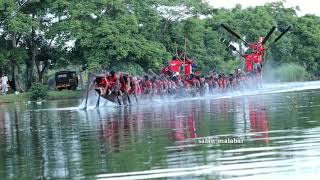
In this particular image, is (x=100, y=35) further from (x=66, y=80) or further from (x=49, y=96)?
(x=66, y=80)

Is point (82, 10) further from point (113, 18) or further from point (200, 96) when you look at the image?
point (200, 96)

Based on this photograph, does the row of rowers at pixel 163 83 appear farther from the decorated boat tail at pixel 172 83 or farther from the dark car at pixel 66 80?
the dark car at pixel 66 80

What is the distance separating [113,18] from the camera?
55469 millimetres

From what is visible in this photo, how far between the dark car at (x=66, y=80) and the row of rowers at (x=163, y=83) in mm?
14332

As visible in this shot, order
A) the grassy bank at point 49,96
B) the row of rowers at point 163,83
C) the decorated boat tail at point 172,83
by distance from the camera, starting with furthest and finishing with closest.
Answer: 1. the grassy bank at point 49,96
2. the decorated boat tail at point 172,83
3. the row of rowers at point 163,83

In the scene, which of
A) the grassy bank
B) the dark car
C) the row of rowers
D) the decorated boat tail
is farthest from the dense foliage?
the row of rowers

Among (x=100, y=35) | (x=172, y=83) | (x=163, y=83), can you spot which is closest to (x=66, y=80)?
(x=100, y=35)

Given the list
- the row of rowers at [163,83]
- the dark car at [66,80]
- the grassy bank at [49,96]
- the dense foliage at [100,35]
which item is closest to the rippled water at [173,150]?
the row of rowers at [163,83]

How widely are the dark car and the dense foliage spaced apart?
1178mm

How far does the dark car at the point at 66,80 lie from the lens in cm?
5994

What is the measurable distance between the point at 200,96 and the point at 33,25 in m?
16.0

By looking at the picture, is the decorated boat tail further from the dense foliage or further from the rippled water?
the rippled water

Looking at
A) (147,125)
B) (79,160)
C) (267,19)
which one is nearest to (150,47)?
(267,19)

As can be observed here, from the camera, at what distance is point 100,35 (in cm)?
5344
